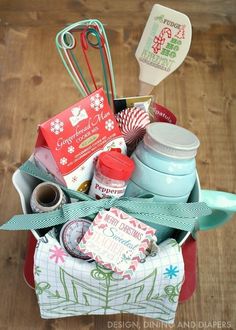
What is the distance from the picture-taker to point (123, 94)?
1017 mm

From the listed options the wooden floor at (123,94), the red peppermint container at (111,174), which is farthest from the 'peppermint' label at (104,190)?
the wooden floor at (123,94)

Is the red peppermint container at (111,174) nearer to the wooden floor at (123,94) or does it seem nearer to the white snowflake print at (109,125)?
the white snowflake print at (109,125)

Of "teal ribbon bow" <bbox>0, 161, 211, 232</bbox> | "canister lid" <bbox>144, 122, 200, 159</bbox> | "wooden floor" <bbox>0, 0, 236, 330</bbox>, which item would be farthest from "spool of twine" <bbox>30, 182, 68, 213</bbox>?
"wooden floor" <bbox>0, 0, 236, 330</bbox>

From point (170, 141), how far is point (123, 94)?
1.73 ft

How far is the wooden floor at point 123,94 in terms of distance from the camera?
2.44 ft

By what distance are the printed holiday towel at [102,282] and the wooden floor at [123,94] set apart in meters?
0.19

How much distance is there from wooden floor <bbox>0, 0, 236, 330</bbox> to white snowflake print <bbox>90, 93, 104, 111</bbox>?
37 cm

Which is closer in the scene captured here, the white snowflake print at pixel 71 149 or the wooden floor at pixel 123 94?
the white snowflake print at pixel 71 149

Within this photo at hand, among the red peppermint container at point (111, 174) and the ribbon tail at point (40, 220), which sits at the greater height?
the red peppermint container at point (111, 174)

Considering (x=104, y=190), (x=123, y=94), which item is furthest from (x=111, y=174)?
(x=123, y=94)

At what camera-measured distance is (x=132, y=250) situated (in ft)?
1.65

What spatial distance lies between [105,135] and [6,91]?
541 mm

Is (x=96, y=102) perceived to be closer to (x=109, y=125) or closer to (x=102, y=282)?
(x=109, y=125)

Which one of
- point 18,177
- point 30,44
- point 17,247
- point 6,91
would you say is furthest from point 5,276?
point 30,44
